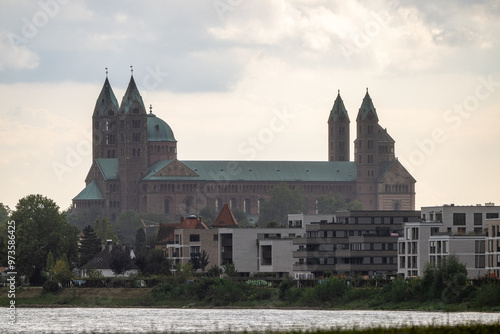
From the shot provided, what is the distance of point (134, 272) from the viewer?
192m

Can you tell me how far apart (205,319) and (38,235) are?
67.1 m

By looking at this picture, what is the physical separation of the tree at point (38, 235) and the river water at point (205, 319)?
119 ft

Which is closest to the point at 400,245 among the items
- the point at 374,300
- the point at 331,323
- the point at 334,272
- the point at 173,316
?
the point at 334,272

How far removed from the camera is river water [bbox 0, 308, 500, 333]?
112062 millimetres

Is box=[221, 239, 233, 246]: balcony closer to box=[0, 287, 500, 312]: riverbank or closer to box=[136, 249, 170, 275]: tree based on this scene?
box=[136, 249, 170, 275]: tree

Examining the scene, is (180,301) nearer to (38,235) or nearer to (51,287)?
(51,287)

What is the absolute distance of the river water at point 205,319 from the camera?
112 meters

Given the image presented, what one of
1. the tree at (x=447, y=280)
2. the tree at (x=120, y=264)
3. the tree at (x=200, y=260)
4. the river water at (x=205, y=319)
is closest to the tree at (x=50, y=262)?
the tree at (x=120, y=264)

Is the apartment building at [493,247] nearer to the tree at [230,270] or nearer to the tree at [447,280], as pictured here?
the tree at [447,280]

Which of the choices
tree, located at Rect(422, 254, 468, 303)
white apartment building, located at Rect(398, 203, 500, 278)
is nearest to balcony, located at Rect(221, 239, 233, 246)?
white apartment building, located at Rect(398, 203, 500, 278)

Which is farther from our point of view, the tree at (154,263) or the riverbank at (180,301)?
the tree at (154,263)

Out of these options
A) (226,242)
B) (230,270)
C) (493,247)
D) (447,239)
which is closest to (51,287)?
(230,270)

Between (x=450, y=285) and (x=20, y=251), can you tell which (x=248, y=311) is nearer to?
(x=450, y=285)

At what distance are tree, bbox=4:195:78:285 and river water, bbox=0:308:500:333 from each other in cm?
3641
